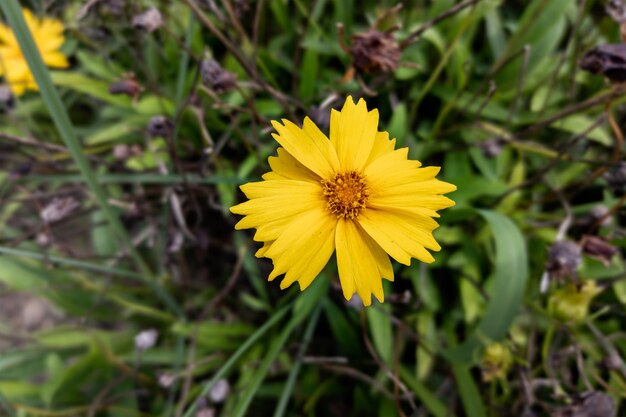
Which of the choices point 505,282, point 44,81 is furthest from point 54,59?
point 505,282

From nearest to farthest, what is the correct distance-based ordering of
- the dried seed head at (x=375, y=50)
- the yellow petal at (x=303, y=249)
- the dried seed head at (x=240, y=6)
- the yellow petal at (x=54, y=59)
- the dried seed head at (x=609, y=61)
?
the yellow petal at (x=303, y=249) → the dried seed head at (x=609, y=61) → the dried seed head at (x=375, y=50) → the dried seed head at (x=240, y=6) → the yellow petal at (x=54, y=59)

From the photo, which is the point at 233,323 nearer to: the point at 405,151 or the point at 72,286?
the point at 72,286

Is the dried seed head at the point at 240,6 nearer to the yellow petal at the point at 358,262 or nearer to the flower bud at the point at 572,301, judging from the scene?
the yellow petal at the point at 358,262

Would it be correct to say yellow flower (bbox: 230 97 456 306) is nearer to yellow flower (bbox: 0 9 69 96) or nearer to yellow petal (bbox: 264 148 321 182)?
yellow petal (bbox: 264 148 321 182)

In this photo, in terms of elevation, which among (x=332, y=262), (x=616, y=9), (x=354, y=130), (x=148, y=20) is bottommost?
(x=332, y=262)

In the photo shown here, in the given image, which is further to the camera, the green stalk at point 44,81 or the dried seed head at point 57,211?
the dried seed head at point 57,211

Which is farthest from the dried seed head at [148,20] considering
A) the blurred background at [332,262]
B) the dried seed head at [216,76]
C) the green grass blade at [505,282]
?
the green grass blade at [505,282]

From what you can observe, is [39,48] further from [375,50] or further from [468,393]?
[468,393]

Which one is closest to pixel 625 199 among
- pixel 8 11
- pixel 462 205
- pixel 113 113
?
pixel 462 205
